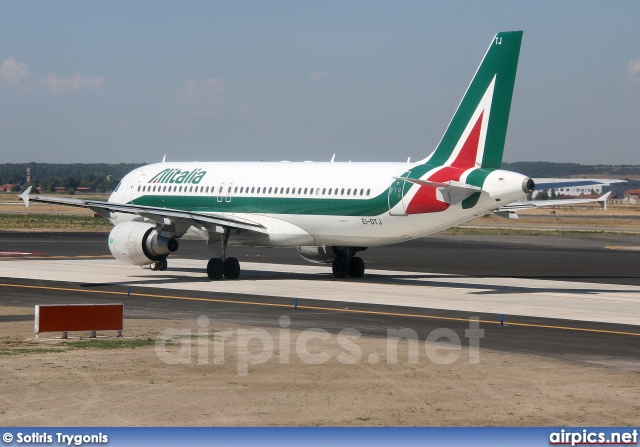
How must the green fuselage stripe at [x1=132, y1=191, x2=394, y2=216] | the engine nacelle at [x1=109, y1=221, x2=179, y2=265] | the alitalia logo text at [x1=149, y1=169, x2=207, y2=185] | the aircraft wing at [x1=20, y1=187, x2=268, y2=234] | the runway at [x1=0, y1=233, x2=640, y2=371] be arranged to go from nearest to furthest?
1. the runway at [x1=0, y1=233, x2=640, y2=371]
2. the green fuselage stripe at [x1=132, y1=191, x2=394, y2=216]
3. the aircraft wing at [x1=20, y1=187, x2=268, y2=234]
4. the engine nacelle at [x1=109, y1=221, x2=179, y2=265]
5. the alitalia logo text at [x1=149, y1=169, x2=207, y2=185]

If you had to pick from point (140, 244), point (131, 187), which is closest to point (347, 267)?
point (140, 244)

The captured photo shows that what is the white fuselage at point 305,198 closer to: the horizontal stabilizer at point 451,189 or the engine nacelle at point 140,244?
the horizontal stabilizer at point 451,189

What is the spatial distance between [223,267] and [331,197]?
5.12 meters

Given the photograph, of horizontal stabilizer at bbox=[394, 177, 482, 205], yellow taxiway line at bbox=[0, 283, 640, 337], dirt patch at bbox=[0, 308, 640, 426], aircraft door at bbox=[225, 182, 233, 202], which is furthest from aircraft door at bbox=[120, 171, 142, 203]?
dirt patch at bbox=[0, 308, 640, 426]

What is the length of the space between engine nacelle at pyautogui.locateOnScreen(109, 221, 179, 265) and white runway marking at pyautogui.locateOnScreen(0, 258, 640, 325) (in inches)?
36.1

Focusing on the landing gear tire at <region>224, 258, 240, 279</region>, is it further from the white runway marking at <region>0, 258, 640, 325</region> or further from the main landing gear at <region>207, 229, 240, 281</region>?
the white runway marking at <region>0, 258, 640, 325</region>

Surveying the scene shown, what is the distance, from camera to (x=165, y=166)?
4856cm

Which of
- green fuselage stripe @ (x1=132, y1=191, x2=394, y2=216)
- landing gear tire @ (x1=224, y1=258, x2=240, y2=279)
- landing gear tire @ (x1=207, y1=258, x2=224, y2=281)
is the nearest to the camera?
green fuselage stripe @ (x1=132, y1=191, x2=394, y2=216)

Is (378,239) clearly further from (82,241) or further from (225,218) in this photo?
(82,241)

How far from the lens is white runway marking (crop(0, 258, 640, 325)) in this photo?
32.5 meters

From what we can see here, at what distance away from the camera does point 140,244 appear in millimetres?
41188

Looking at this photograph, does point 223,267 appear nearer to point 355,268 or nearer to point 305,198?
point 305,198

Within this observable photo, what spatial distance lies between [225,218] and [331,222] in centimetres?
461

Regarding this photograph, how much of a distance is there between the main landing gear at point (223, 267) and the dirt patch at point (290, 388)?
58.4 feet
